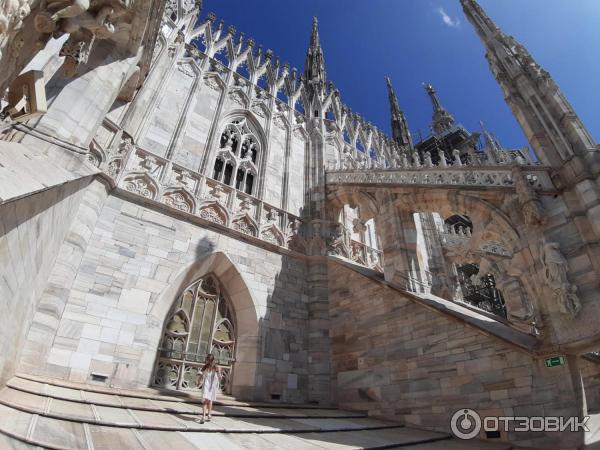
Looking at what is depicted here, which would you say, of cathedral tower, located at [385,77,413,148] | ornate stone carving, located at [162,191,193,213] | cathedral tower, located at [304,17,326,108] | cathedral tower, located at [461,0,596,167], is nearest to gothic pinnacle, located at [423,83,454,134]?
cathedral tower, located at [385,77,413,148]

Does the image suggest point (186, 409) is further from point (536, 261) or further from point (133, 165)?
point (536, 261)

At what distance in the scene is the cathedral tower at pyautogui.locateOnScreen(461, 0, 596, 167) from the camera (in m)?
6.74

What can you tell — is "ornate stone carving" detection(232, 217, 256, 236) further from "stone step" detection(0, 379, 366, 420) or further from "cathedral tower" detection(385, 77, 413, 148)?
"cathedral tower" detection(385, 77, 413, 148)

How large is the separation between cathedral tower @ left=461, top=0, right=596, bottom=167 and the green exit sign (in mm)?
3761

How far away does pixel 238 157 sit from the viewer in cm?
1059

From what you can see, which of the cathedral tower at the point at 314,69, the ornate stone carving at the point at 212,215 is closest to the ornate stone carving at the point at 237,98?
the cathedral tower at the point at 314,69

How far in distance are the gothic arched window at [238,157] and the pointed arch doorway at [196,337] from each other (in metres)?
3.36

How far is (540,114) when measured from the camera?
296 inches

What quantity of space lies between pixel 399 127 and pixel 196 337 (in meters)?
21.8

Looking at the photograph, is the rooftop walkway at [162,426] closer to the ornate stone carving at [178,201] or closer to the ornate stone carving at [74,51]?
the ornate stone carving at [178,201]

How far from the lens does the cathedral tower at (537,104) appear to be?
6.74 m

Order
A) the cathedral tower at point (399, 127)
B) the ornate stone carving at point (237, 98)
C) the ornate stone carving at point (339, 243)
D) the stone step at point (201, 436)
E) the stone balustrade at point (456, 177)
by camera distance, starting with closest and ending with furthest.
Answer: the stone step at point (201, 436) < the stone balustrade at point (456, 177) < the ornate stone carving at point (339, 243) < the ornate stone carving at point (237, 98) < the cathedral tower at point (399, 127)

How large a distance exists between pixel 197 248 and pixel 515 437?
266 inches

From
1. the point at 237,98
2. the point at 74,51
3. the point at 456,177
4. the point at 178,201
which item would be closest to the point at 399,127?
the point at 237,98
